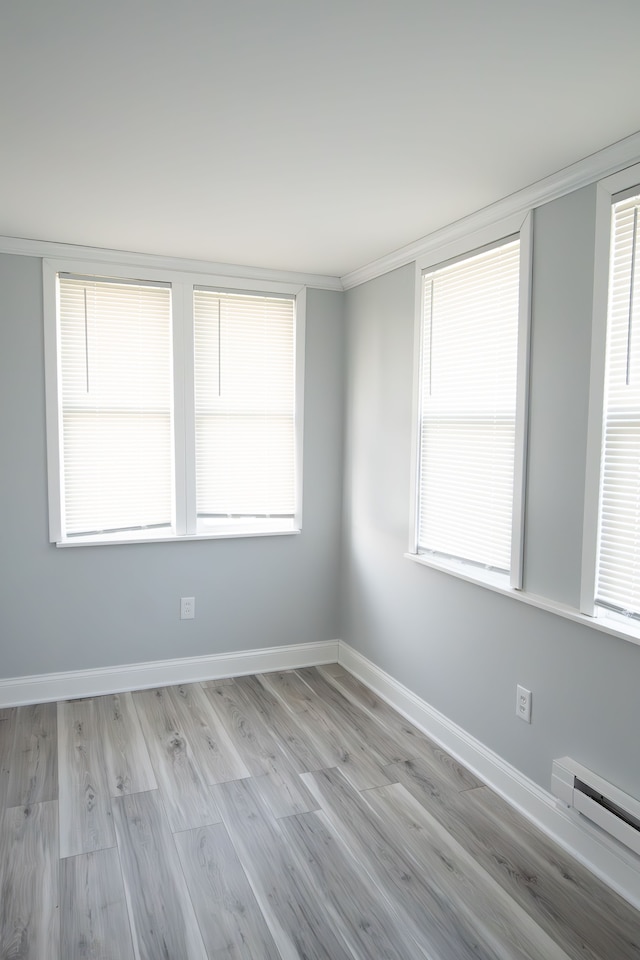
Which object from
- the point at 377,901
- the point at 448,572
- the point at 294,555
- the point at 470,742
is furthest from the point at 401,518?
the point at 377,901

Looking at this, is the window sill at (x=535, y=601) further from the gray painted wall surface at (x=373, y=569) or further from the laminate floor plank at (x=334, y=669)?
the laminate floor plank at (x=334, y=669)

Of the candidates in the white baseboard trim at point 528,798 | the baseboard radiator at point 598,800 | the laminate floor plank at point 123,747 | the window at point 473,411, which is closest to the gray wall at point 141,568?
the laminate floor plank at point 123,747

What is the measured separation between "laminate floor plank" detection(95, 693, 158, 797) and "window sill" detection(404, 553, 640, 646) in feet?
5.12

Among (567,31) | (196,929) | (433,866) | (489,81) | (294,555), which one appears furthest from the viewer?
(294,555)

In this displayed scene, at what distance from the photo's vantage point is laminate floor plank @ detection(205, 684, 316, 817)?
2.53 metres

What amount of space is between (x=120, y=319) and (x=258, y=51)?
214cm

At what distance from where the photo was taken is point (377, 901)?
1.98m

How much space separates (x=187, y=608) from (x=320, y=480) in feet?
3.66

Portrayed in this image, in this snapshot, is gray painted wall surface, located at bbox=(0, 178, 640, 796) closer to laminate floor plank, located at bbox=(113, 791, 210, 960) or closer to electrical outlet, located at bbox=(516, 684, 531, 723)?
electrical outlet, located at bbox=(516, 684, 531, 723)

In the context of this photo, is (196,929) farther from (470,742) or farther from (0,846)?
(470,742)

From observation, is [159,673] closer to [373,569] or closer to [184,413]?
[373,569]

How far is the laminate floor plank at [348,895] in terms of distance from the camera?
5.95ft

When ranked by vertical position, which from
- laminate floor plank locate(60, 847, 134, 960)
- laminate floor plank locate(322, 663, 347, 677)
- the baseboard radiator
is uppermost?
the baseboard radiator

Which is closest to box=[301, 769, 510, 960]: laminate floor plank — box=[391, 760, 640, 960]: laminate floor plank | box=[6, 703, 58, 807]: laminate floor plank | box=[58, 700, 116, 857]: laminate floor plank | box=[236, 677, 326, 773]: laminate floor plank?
box=[236, 677, 326, 773]: laminate floor plank
